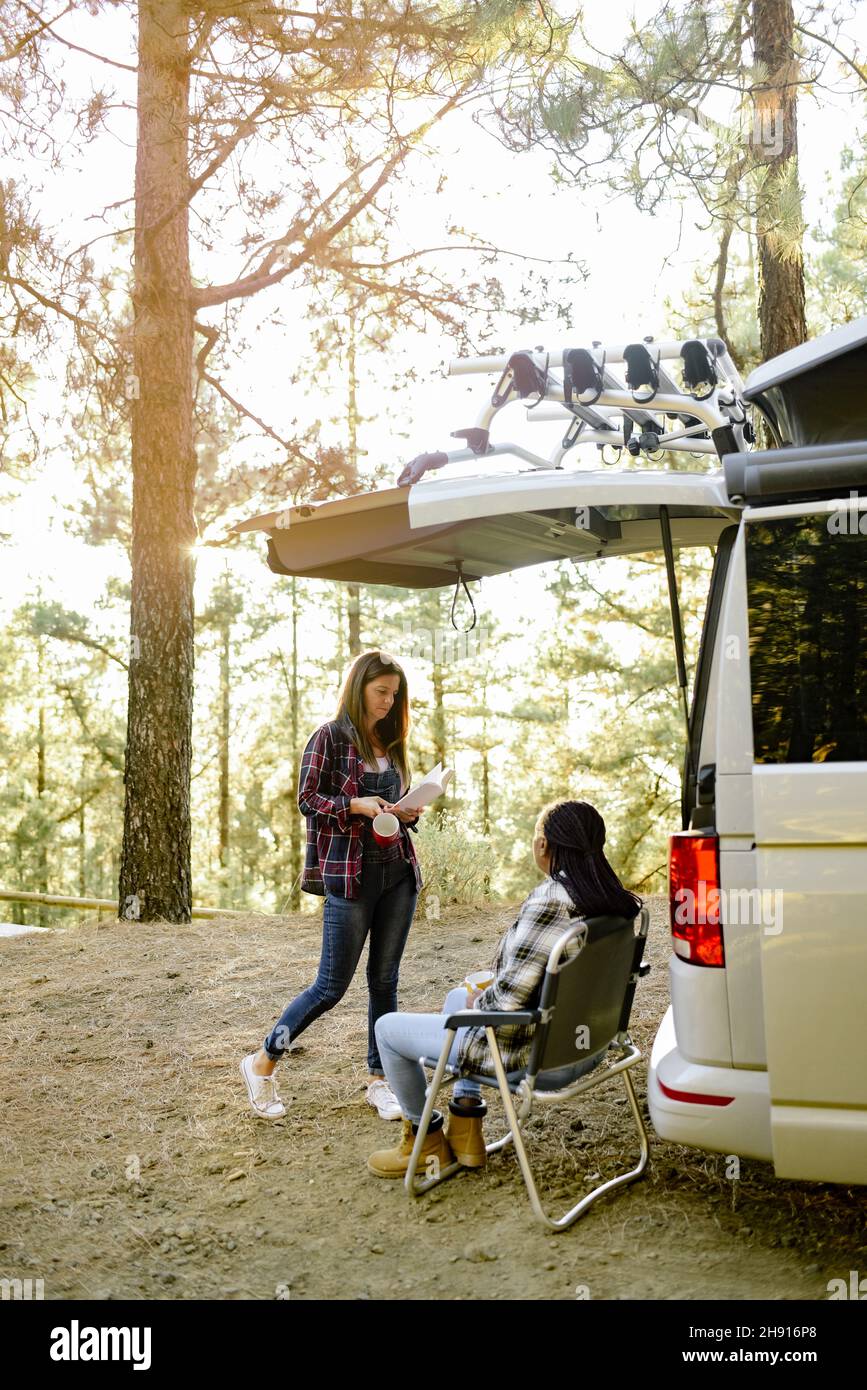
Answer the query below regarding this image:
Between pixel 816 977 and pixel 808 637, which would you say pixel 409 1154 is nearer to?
pixel 816 977

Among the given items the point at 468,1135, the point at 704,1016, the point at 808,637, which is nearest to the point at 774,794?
the point at 808,637

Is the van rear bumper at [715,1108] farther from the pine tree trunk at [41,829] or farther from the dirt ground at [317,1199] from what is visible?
the pine tree trunk at [41,829]

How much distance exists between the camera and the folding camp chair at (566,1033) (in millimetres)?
3748

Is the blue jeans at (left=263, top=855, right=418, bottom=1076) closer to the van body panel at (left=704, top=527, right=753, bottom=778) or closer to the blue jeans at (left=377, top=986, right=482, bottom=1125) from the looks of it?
the blue jeans at (left=377, top=986, right=482, bottom=1125)

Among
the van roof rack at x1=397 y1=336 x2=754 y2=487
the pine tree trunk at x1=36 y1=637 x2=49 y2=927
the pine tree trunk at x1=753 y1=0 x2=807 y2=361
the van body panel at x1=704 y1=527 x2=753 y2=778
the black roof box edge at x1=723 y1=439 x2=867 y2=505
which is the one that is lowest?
the pine tree trunk at x1=36 y1=637 x2=49 y2=927

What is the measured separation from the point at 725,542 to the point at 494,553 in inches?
51.9

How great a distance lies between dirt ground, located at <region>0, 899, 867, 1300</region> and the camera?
11.8 ft

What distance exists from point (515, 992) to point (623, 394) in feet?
8.03

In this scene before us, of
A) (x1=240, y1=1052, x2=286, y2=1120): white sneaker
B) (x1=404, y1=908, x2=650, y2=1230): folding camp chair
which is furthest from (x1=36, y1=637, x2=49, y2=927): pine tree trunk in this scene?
(x1=404, y1=908, x2=650, y2=1230): folding camp chair

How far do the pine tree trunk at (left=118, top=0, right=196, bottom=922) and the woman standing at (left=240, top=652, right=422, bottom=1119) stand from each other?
15.4ft

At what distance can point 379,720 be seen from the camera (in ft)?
16.9
